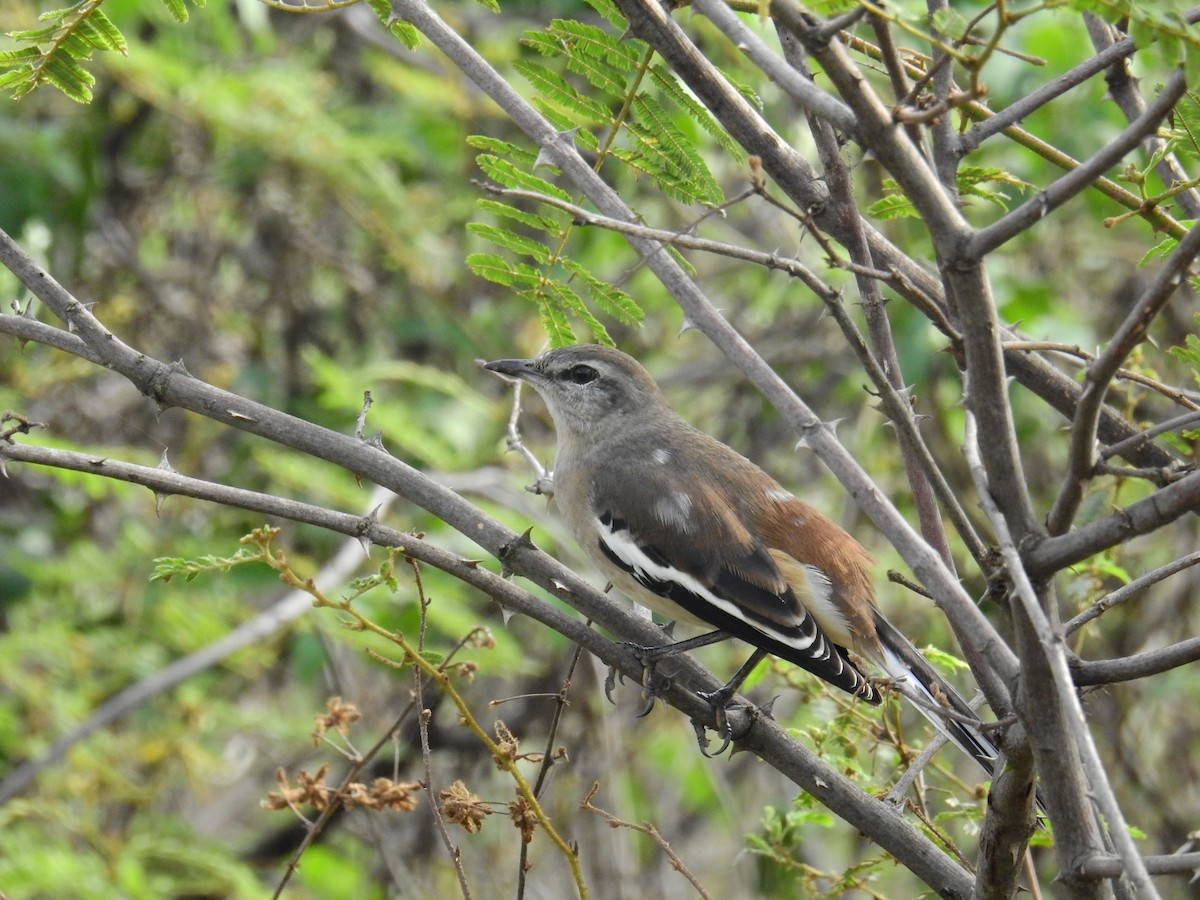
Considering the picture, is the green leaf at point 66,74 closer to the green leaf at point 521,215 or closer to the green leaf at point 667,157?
the green leaf at point 521,215

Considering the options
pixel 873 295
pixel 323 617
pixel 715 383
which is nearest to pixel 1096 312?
pixel 715 383

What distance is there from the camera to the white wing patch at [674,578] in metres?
3.93

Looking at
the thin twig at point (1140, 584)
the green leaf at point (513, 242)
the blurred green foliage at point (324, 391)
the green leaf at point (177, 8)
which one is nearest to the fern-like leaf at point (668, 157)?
→ the green leaf at point (513, 242)

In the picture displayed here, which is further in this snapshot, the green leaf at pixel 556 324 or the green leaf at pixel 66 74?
the green leaf at pixel 556 324

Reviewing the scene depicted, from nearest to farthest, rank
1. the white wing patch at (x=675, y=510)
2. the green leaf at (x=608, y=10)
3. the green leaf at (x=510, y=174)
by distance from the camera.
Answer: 1. the green leaf at (x=608, y=10)
2. the green leaf at (x=510, y=174)
3. the white wing patch at (x=675, y=510)

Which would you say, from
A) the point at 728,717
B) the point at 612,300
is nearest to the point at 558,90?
the point at 612,300

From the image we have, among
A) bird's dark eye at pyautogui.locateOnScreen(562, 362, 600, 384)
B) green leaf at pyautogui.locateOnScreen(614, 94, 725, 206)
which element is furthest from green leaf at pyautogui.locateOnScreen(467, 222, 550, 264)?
bird's dark eye at pyautogui.locateOnScreen(562, 362, 600, 384)

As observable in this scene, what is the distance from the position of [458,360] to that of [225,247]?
162 cm

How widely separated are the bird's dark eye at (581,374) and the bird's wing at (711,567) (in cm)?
64

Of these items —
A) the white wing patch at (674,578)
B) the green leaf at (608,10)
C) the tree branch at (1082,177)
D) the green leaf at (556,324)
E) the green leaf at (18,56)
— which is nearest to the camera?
the tree branch at (1082,177)

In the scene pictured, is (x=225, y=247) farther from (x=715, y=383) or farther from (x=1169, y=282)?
(x=1169, y=282)

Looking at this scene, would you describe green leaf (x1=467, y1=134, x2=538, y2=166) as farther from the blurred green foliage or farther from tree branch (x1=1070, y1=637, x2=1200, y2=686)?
the blurred green foliage

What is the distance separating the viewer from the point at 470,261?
11.5 ft

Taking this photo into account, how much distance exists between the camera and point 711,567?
169 inches
